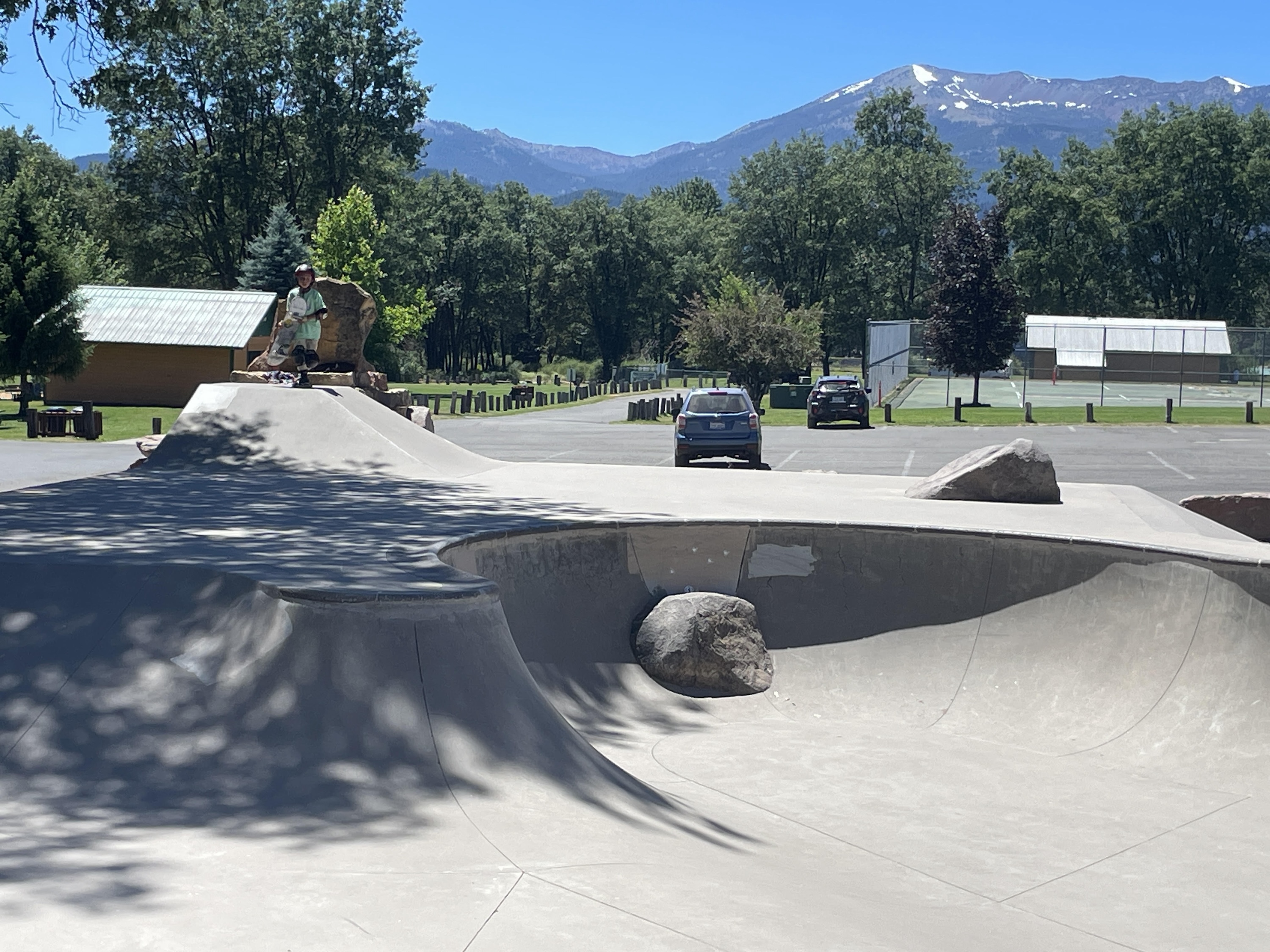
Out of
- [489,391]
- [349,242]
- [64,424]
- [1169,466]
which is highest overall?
[349,242]

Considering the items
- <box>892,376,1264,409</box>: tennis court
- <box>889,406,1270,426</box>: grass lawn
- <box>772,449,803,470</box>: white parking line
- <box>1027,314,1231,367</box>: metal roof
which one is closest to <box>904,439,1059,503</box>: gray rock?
<box>772,449,803,470</box>: white parking line

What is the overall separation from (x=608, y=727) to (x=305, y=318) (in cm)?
1133

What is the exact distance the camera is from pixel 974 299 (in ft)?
152

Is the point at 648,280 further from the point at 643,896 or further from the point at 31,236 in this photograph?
the point at 643,896

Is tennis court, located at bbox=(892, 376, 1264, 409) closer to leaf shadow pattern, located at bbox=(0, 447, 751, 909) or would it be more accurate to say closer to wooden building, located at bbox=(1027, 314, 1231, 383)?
wooden building, located at bbox=(1027, 314, 1231, 383)

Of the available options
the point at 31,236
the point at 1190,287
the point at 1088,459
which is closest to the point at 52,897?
the point at 1088,459

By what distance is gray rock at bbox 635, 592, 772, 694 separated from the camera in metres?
10.8

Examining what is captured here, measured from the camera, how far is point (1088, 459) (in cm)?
2850

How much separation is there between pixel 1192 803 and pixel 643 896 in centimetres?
534

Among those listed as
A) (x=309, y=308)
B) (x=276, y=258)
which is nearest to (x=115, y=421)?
(x=276, y=258)

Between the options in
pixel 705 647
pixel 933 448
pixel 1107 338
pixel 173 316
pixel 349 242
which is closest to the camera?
pixel 705 647

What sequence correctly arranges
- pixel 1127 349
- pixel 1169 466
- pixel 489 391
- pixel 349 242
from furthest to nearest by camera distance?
pixel 489 391 < pixel 1127 349 < pixel 349 242 < pixel 1169 466

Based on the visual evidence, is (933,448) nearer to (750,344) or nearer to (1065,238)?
(750,344)

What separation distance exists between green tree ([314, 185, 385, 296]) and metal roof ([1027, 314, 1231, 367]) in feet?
109
